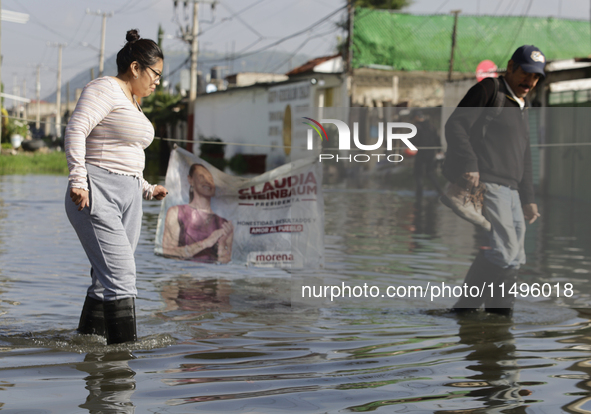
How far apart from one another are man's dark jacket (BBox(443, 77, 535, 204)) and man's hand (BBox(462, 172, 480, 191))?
1.1 inches

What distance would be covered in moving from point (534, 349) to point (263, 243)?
2.41 m

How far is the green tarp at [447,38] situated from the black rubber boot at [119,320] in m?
25.8

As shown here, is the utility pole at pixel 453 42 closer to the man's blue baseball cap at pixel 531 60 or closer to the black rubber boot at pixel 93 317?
the man's blue baseball cap at pixel 531 60

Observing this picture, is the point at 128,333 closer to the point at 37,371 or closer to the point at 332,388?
the point at 37,371

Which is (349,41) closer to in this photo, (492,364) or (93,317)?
(93,317)

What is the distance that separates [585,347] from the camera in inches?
165

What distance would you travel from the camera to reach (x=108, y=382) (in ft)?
10.6

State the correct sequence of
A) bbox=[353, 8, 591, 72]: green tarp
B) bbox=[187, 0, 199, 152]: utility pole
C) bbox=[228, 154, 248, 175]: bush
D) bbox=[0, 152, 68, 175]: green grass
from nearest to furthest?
bbox=[0, 152, 68, 175]: green grass < bbox=[353, 8, 591, 72]: green tarp < bbox=[228, 154, 248, 175]: bush < bbox=[187, 0, 199, 152]: utility pole

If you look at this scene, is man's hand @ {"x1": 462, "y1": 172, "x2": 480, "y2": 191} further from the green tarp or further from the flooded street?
the green tarp

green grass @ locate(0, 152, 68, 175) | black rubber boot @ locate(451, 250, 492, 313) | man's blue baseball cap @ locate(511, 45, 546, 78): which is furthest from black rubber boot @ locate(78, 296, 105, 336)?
green grass @ locate(0, 152, 68, 175)

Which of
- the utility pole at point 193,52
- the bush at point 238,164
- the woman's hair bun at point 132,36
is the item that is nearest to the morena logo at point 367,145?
the woman's hair bun at point 132,36

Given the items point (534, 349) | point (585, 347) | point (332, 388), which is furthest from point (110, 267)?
point (585, 347)

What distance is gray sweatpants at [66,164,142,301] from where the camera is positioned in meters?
3.64

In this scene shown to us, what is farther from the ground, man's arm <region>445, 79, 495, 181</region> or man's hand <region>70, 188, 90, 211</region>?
man's arm <region>445, 79, 495, 181</region>
